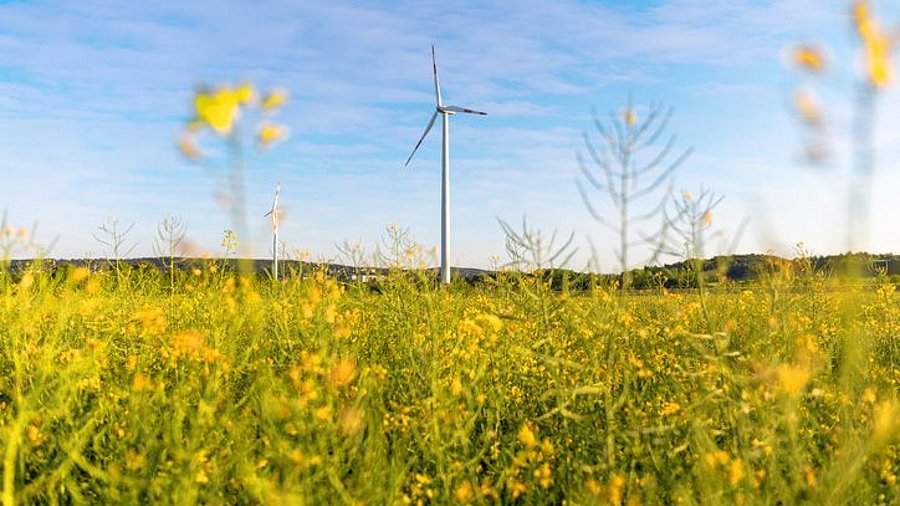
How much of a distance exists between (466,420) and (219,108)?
225 cm

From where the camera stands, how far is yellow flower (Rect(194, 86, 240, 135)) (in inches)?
54.1

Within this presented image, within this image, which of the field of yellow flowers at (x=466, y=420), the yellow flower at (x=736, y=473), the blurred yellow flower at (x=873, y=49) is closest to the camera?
the blurred yellow flower at (x=873, y=49)

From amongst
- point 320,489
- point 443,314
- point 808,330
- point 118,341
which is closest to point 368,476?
point 320,489

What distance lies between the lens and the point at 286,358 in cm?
512

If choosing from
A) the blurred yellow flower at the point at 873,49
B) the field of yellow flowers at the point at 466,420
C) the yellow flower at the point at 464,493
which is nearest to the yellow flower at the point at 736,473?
the field of yellow flowers at the point at 466,420

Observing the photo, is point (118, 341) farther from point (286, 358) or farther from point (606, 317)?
point (606, 317)

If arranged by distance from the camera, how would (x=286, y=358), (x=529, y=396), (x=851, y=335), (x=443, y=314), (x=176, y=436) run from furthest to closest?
(x=443, y=314), (x=286, y=358), (x=529, y=396), (x=176, y=436), (x=851, y=335)

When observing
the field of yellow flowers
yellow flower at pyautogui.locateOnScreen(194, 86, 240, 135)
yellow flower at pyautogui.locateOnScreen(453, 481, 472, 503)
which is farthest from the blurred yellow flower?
yellow flower at pyautogui.locateOnScreen(453, 481, 472, 503)

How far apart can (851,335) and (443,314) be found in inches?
164

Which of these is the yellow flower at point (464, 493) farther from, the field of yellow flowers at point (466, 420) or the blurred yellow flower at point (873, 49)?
the blurred yellow flower at point (873, 49)

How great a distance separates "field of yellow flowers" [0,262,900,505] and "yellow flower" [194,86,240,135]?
49 cm

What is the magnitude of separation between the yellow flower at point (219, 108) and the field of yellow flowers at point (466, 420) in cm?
49

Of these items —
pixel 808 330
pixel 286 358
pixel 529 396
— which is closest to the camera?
pixel 529 396

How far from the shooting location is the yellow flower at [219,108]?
1.37 meters
